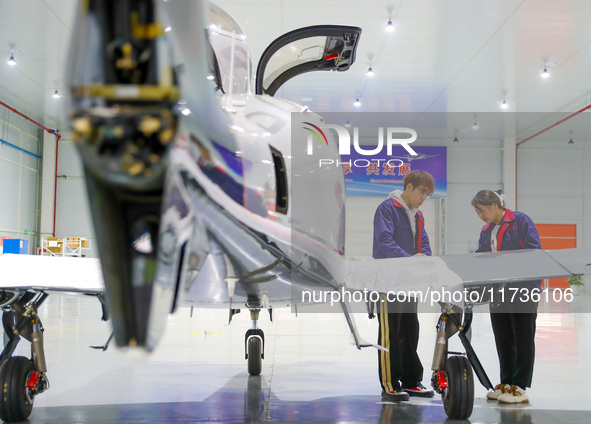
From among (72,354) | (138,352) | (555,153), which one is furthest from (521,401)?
(555,153)

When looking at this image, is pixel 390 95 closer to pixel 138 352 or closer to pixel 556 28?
pixel 556 28

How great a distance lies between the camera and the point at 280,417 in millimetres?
4426

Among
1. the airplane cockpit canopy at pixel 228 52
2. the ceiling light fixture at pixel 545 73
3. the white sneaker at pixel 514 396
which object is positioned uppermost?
the ceiling light fixture at pixel 545 73

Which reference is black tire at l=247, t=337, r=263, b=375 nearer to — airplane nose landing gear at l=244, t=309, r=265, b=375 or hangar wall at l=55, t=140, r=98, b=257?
airplane nose landing gear at l=244, t=309, r=265, b=375

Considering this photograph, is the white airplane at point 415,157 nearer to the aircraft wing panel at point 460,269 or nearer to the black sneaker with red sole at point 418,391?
the black sneaker with red sole at point 418,391

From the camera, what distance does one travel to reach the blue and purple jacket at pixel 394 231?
5.69m

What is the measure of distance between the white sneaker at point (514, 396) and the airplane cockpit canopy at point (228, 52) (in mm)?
3565

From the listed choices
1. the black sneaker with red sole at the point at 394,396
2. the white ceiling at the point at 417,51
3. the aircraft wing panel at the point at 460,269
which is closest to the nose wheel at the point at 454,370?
the aircraft wing panel at the point at 460,269

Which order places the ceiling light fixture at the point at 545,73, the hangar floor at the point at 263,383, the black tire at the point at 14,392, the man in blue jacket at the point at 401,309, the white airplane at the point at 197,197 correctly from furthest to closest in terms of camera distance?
the ceiling light fixture at the point at 545,73, the man in blue jacket at the point at 401,309, the hangar floor at the point at 263,383, the black tire at the point at 14,392, the white airplane at the point at 197,197

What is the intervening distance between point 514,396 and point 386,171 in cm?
2124

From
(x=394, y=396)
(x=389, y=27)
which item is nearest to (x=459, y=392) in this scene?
(x=394, y=396)

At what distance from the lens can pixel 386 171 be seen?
25.9 meters

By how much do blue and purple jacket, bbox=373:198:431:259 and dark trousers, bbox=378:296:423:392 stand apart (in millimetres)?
532

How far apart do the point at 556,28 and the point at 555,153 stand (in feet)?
44.2
